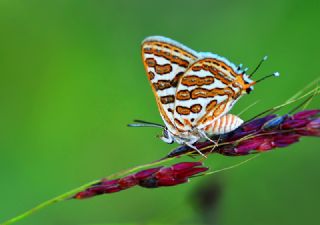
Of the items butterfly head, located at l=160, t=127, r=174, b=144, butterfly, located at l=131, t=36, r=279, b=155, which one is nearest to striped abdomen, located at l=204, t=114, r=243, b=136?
butterfly, located at l=131, t=36, r=279, b=155

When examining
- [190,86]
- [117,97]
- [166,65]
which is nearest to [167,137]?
[190,86]

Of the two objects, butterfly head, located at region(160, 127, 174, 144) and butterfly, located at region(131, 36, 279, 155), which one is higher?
butterfly, located at region(131, 36, 279, 155)

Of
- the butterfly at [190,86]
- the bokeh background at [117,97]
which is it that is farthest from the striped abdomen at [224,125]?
the bokeh background at [117,97]

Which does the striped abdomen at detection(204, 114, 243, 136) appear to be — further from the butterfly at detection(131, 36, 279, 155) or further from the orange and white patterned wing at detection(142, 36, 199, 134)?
the orange and white patterned wing at detection(142, 36, 199, 134)

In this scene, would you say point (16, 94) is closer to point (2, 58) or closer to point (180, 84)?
point (2, 58)

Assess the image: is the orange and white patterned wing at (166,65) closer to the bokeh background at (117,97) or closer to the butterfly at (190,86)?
the butterfly at (190,86)

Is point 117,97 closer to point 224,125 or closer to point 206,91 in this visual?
point 206,91
